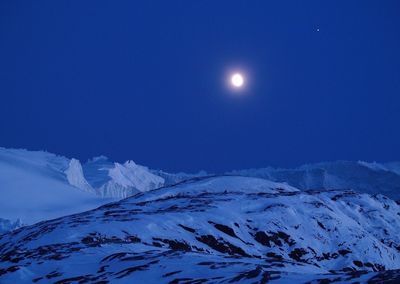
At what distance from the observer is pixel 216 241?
34438 millimetres

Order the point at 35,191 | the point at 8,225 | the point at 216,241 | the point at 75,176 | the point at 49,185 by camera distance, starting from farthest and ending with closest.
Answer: the point at 75,176, the point at 49,185, the point at 35,191, the point at 8,225, the point at 216,241

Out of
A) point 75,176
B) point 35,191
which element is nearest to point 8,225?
point 35,191

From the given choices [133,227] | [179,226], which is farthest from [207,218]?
[133,227]

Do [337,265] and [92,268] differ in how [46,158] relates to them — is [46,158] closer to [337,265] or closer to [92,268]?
[337,265]

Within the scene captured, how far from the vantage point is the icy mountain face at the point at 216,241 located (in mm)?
15906

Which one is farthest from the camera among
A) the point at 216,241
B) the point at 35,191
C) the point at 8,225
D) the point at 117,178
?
the point at 117,178

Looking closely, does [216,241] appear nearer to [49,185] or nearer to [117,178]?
[49,185]

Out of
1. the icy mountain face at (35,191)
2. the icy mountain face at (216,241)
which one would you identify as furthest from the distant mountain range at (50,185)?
the icy mountain face at (216,241)

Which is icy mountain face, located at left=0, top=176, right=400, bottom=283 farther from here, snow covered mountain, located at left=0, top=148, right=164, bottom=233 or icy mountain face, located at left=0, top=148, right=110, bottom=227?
snow covered mountain, located at left=0, top=148, right=164, bottom=233

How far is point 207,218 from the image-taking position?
128ft

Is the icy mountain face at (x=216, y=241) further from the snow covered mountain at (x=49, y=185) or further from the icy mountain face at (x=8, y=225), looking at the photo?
the snow covered mountain at (x=49, y=185)

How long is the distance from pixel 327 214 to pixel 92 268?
1368 inches

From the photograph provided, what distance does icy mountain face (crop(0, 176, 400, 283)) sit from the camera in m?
15.9

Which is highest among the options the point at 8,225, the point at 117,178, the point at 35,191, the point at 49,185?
the point at 117,178
